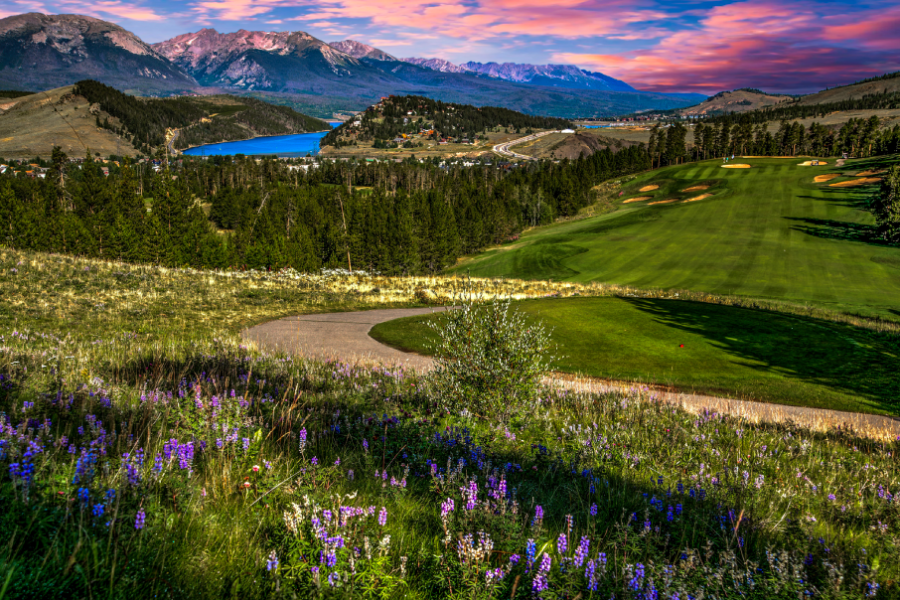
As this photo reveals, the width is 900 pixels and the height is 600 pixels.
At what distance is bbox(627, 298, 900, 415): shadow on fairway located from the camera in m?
14.4

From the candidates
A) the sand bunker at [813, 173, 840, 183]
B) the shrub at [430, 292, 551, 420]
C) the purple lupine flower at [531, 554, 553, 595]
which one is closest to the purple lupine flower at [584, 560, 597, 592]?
the purple lupine flower at [531, 554, 553, 595]

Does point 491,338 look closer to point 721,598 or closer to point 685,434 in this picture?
point 685,434

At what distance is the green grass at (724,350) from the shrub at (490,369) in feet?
12.8

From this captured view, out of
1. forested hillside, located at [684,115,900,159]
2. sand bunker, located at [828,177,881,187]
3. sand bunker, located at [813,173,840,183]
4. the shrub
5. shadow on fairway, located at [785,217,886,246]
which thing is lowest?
the shrub

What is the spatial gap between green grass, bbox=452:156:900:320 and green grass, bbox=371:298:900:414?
17.2m

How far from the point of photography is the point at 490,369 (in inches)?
307

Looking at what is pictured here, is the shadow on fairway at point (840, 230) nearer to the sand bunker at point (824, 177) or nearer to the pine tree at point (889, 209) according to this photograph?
the pine tree at point (889, 209)

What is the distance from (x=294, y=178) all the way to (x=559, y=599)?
171 m

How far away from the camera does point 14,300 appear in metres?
17.7

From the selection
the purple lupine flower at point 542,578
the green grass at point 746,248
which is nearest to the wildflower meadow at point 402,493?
the purple lupine flower at point 542,578

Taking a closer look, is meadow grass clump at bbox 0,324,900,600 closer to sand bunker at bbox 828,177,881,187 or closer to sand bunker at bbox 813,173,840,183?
sand bunker at bbox 828,177,881,187

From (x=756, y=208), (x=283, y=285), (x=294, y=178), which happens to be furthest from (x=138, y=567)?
(x=294, y=178)

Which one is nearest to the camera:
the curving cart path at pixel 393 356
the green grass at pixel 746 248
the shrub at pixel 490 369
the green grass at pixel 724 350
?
the shrub at pixel 490 369

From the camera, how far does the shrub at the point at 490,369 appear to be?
763cm
